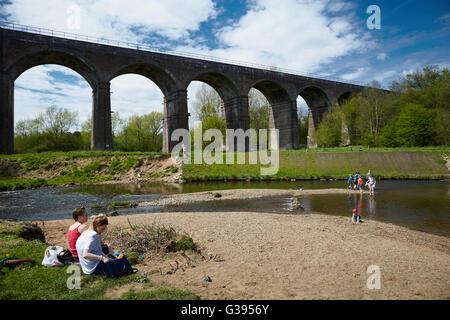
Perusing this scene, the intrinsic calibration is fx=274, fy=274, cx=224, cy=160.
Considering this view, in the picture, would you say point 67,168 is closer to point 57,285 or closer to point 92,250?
point 92,250

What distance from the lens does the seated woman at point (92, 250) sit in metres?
5.25

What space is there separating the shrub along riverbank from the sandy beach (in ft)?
73.1

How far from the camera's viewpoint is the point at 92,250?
529 centimetres

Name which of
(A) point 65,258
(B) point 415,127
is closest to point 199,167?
(A) point 65,258

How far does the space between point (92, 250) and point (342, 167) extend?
34442 millimetres

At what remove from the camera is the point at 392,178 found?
105 ft

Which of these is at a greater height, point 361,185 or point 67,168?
point 67,168

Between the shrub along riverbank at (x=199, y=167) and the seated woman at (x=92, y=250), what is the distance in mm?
27006

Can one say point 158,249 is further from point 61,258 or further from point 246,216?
point 246,216

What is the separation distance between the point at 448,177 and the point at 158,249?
35607 mm

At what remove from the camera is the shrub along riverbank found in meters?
30.6

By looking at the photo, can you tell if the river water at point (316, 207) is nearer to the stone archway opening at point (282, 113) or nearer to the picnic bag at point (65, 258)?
the picnic bag at point (65, 258)

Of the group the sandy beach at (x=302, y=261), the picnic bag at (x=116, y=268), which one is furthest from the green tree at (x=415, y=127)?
the picnic bag at (x=116, y=268)
